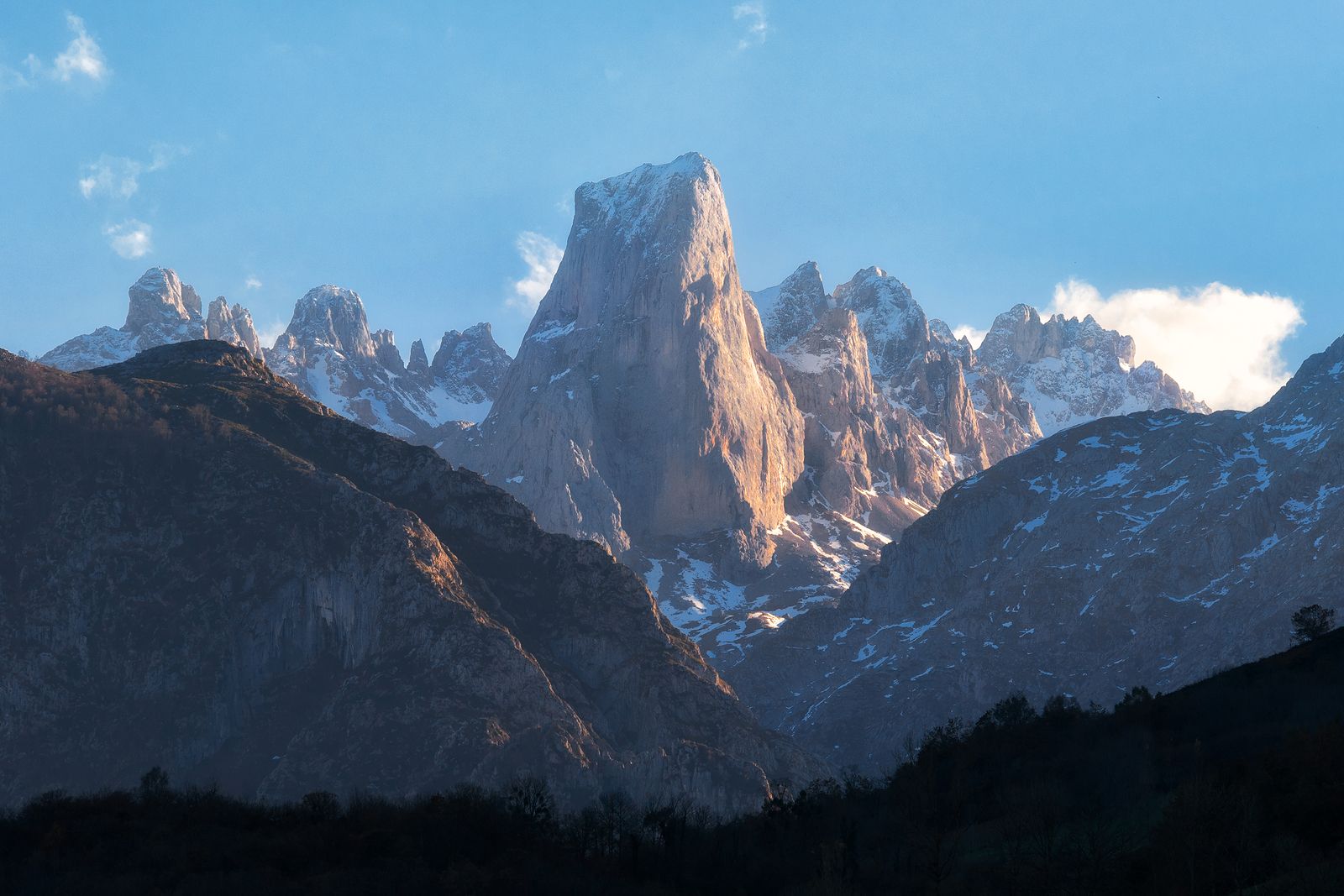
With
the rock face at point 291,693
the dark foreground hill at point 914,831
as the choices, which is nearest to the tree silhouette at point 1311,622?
the dark foreground hill at point 914,831

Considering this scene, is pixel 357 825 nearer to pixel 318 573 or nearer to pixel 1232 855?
pixel 1232 855

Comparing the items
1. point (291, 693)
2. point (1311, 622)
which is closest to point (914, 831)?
point (1311, 622)

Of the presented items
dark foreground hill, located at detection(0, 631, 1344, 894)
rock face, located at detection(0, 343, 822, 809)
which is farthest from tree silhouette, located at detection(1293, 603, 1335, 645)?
rock face, located at detection(0, 343, 822, 809)

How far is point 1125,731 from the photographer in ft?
312

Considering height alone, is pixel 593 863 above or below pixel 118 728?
below

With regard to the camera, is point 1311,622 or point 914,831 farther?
point 1311,622

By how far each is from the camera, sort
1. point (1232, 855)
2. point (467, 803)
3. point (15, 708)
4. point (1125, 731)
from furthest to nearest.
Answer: point (15, 708) → point (1125, 731) → point (467, 803) → point (1232, 855)

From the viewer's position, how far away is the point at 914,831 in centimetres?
7556

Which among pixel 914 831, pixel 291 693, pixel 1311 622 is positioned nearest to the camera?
pixel 914 831

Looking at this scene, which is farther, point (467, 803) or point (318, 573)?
point (318, 573)

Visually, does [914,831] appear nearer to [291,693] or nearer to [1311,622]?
[1311,622]

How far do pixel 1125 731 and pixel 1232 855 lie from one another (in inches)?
1603

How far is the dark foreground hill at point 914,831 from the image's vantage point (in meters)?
59.0

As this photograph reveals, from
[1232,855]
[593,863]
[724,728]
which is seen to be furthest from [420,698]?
[1232,855]
